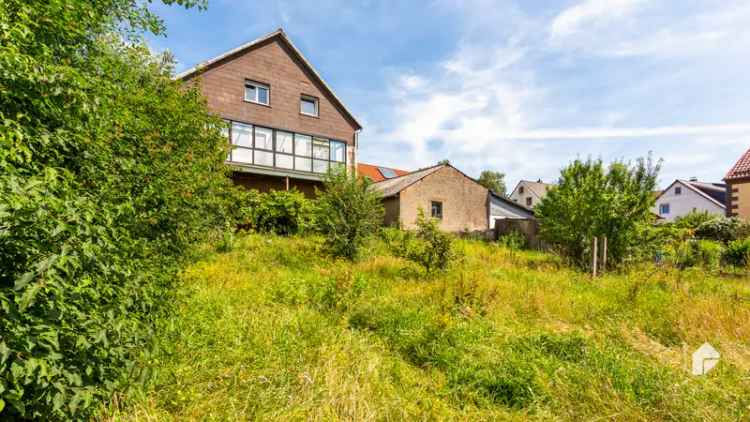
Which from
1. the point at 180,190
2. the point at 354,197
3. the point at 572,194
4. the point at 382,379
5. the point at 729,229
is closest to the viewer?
the point at 382,379

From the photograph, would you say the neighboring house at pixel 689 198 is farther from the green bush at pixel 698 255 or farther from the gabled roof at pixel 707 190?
the green bush at pixel 698 255

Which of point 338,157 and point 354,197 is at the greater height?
point 338,157

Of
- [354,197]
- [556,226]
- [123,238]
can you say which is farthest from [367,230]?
[123,238]

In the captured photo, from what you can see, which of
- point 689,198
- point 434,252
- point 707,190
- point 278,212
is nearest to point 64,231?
point 434,252

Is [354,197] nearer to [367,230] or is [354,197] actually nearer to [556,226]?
[367,230]

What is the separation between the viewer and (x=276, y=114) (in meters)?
16.7

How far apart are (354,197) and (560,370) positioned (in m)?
7.10

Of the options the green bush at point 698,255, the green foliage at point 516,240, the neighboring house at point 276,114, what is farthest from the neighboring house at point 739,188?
the neighboring house at point 276,114

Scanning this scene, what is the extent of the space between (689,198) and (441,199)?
32.7 meters

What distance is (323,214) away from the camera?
9828mm

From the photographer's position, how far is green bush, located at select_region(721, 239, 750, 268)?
11789mm

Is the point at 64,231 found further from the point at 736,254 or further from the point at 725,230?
the point at 725,230

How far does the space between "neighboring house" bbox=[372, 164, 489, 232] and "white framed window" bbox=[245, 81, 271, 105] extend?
25.2 feet

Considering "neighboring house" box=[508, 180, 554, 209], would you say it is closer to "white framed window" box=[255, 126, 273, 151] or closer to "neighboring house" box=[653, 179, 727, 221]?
"neighboring house" box=[653, 179, 727, 221]
